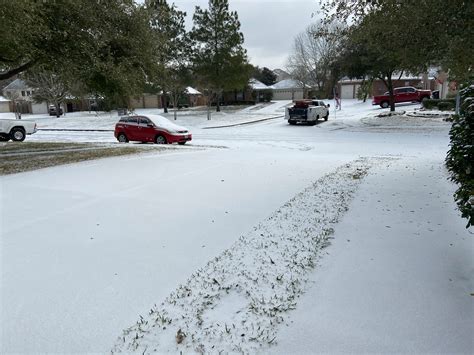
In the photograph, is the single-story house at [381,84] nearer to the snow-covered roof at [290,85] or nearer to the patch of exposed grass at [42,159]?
the snow-covered roof at [290,85]

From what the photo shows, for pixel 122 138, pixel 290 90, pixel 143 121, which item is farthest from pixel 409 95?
pixel 122 138

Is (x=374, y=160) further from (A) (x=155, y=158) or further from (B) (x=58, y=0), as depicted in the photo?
(B) (x=58, y=0)

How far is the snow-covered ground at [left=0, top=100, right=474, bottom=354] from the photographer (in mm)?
3037

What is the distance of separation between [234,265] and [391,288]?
1.62 meters

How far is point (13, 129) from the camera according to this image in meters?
20.9

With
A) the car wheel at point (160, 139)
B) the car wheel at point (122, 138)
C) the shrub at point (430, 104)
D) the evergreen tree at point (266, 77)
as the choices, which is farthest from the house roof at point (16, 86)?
the shrub at point (430, 104)

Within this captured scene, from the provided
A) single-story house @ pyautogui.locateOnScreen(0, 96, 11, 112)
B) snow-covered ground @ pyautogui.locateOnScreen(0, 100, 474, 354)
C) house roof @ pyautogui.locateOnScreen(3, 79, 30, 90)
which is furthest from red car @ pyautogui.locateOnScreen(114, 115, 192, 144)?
house roof @ pyautogui.locateOnScreen(3, 79, 30, 90)

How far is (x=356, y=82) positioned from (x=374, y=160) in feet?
146

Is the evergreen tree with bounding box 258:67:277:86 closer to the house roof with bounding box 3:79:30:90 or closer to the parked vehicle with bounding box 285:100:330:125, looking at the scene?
the house roof with bounding box 3:79:30:90

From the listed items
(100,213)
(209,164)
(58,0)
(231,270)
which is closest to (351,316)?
(231,270)

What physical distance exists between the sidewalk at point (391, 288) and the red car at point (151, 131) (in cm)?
1275

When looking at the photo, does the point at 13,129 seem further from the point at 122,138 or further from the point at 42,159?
the point at 42,159

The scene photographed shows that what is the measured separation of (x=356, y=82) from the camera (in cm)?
5291

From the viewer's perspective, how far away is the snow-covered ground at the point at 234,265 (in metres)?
3.04
